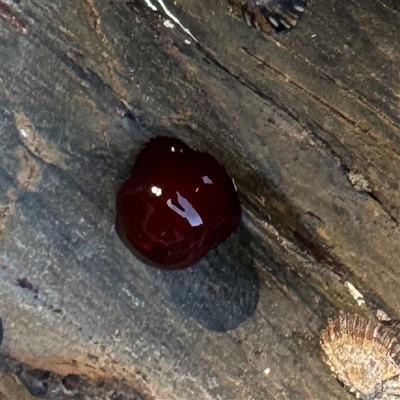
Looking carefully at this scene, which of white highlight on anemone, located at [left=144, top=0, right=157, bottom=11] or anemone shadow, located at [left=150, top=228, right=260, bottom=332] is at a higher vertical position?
white highlight on anemone, located at [left=144, top=0, right=157, bottom=11]

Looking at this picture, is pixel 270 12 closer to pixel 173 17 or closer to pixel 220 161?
pixel 173 17

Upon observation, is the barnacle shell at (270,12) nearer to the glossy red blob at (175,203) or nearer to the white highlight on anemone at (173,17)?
the white highlight on anemone at (173,17)

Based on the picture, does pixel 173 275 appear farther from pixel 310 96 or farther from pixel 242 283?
pixel 310 96

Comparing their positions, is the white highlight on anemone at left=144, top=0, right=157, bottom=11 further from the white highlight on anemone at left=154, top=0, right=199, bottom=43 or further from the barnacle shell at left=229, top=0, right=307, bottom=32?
the barnacle shell at left=229, top=0, right=307, bottom=32

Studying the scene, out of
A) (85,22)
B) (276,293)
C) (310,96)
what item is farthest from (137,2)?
(276,293)

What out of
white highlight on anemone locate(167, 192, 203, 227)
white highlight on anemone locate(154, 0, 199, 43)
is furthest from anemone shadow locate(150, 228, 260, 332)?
white highlight on anemone locate(154, 0, 199, 43)

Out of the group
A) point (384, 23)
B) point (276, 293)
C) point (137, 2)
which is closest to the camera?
point (384, 23)

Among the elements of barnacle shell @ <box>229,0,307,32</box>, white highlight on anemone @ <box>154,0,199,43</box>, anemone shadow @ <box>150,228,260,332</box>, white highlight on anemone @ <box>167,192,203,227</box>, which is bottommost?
anemone shadow @ <box>150,228,260,332</box>
